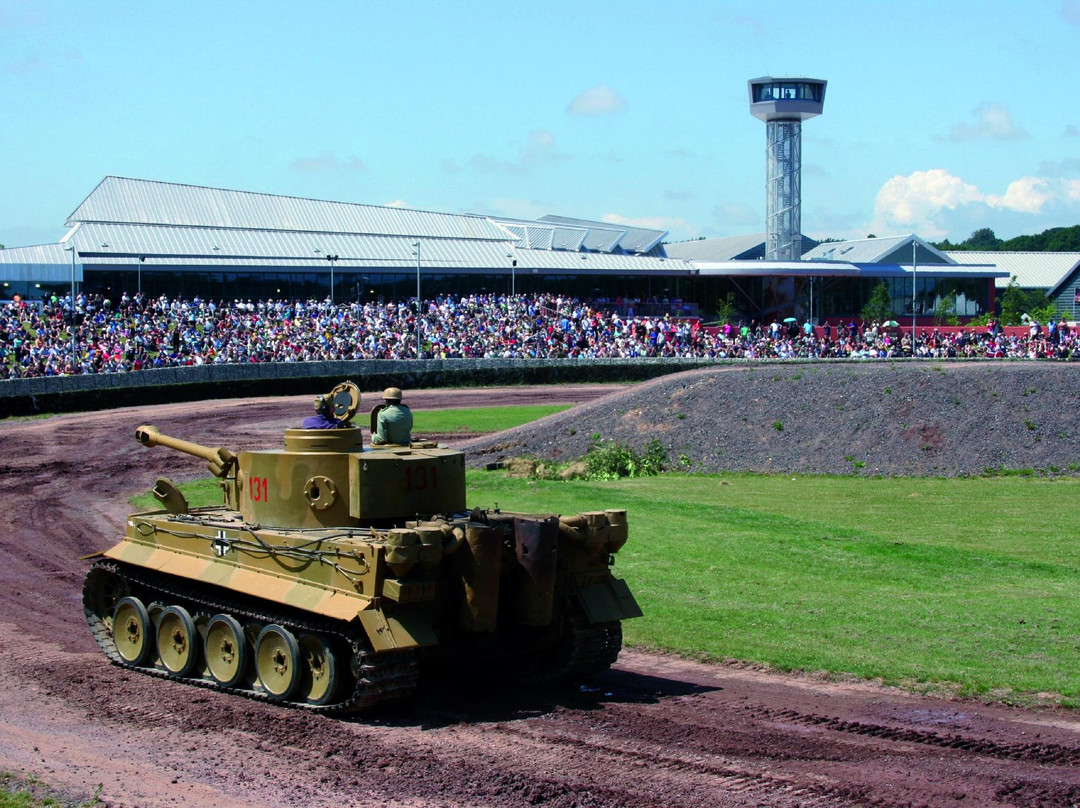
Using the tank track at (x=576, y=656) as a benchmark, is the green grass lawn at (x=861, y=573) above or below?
below

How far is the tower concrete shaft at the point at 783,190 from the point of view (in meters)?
80.4

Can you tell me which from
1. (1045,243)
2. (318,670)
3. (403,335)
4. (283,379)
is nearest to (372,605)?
(318,670)

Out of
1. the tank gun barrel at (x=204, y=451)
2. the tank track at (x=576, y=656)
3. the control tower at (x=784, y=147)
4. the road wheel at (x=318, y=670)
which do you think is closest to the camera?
the road wheel at (x=318, y=670)

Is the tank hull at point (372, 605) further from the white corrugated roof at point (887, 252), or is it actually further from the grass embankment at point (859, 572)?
the white corrugated roof at point (887, 252)

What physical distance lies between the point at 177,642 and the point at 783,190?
72.9m

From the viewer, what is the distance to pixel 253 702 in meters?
12.2

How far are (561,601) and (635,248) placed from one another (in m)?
73.1

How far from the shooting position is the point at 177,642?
1335 centimetres

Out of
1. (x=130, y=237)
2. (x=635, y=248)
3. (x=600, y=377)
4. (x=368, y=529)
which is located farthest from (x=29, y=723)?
(x=635, y=248)

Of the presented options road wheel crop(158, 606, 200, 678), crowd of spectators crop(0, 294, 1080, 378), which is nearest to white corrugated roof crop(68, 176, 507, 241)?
crowd of spectators crop(0, 294, 1080, 378)

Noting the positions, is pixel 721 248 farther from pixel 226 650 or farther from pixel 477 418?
pixel 226 650

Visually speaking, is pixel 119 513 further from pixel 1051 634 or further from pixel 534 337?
pixel 534 337

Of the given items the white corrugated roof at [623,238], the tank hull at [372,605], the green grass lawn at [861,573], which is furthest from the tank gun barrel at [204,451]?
the white corrugated roof at [623,238]

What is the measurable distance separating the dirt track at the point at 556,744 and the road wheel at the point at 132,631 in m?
0.23
